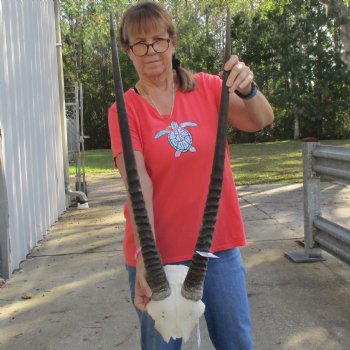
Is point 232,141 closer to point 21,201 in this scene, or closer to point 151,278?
point 21,201

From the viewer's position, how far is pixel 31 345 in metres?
3.63

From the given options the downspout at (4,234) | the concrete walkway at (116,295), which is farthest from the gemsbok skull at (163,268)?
the downspout at (4,234)

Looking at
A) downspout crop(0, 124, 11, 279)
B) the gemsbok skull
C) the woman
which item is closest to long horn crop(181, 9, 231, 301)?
the gemsbok skull

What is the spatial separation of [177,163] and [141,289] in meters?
0.54

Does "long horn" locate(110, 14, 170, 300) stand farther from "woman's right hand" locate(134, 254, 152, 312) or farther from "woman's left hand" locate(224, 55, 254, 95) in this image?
"woman's left hand" locate(224, 55, 254, 95)

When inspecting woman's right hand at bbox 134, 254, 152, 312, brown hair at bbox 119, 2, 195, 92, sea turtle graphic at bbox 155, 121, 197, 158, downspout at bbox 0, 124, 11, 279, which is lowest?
downspout at bbox 0, 124, 11, 279

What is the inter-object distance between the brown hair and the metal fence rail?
2.68 metres

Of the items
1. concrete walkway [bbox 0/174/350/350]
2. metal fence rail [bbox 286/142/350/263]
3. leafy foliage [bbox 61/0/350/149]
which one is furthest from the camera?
leafy foliage [bbox 61/0/350/149]

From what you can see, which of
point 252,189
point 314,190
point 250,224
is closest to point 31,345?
point 314,190

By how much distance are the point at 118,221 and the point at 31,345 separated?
4.02 meters

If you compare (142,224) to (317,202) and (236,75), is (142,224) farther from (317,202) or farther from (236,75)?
(317,202)

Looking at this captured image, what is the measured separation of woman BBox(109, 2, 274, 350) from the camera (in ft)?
6.94

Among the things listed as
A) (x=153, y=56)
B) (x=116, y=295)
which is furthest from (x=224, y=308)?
(x=116, y=295)

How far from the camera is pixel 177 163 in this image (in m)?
2.11
